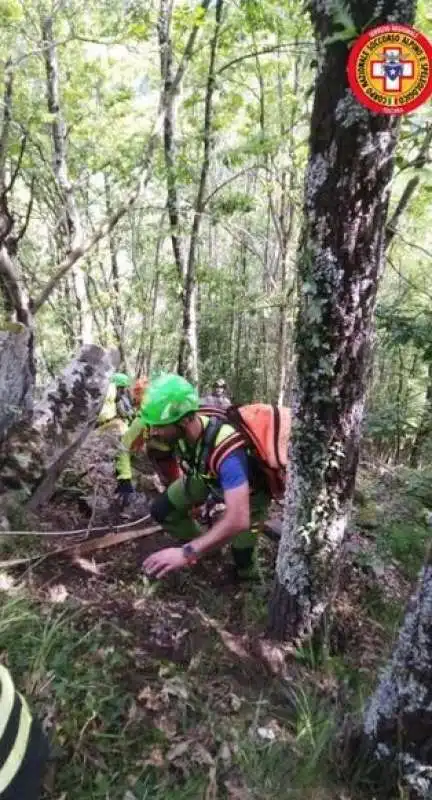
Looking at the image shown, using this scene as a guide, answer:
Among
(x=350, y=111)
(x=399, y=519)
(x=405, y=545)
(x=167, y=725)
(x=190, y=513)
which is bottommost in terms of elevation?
(x=167, y=725)

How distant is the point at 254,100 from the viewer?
499 inches

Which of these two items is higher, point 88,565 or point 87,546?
point 87,546

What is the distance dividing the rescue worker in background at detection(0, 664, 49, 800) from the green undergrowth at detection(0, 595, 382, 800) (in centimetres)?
155

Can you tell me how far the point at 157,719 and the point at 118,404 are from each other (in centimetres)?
792

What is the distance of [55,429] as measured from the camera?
5.54 meters

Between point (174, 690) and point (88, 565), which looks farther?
point (88, 565)

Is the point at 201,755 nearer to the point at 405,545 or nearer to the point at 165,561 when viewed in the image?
the point at 165,561

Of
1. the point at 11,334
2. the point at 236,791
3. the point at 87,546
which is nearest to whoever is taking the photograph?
the point at 236,791

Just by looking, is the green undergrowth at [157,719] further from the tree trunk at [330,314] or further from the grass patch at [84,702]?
the tree trunk at [330,314]

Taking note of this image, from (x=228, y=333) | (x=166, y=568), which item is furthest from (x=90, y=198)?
(x=166, y=568)

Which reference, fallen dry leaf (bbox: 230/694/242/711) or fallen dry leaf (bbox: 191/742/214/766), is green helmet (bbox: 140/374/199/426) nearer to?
fallen dry leaf (bbox: 230/694/242/711)

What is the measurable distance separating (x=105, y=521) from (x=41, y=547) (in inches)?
38.0

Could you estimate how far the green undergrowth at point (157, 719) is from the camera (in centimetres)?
283

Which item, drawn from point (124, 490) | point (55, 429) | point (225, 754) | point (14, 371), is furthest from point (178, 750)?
point (14, 371)
